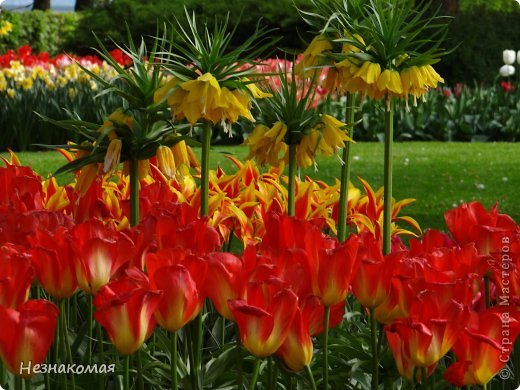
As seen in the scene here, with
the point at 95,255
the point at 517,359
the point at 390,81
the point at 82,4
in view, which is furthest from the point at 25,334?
the point at 82,4

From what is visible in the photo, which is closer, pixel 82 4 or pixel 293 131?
pixel 293 131

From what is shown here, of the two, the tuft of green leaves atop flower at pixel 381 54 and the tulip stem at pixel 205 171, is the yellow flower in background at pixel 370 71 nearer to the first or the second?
the tuft of green leaves atop flower at pixel 381 54

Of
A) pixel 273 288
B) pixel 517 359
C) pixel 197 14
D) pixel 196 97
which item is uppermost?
pixel 197 14

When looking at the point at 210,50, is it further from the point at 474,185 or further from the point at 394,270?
the point at 474,185

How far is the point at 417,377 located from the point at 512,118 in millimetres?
10290

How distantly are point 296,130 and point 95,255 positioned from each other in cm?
74

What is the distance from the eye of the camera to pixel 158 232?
6.06 ft

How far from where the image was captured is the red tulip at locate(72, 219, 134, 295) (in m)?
1.66

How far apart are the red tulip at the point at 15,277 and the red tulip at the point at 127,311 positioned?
0.15m

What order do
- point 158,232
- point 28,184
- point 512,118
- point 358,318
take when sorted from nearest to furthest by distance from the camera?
point 158,232
point 358,318
point 28,184
point 512,118

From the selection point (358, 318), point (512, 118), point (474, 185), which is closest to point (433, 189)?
point (474, 185)

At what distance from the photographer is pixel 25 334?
143cm

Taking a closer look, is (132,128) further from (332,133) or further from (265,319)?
(265,319)

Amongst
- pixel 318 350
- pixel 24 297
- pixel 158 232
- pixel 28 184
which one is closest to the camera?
pixel 24 297
